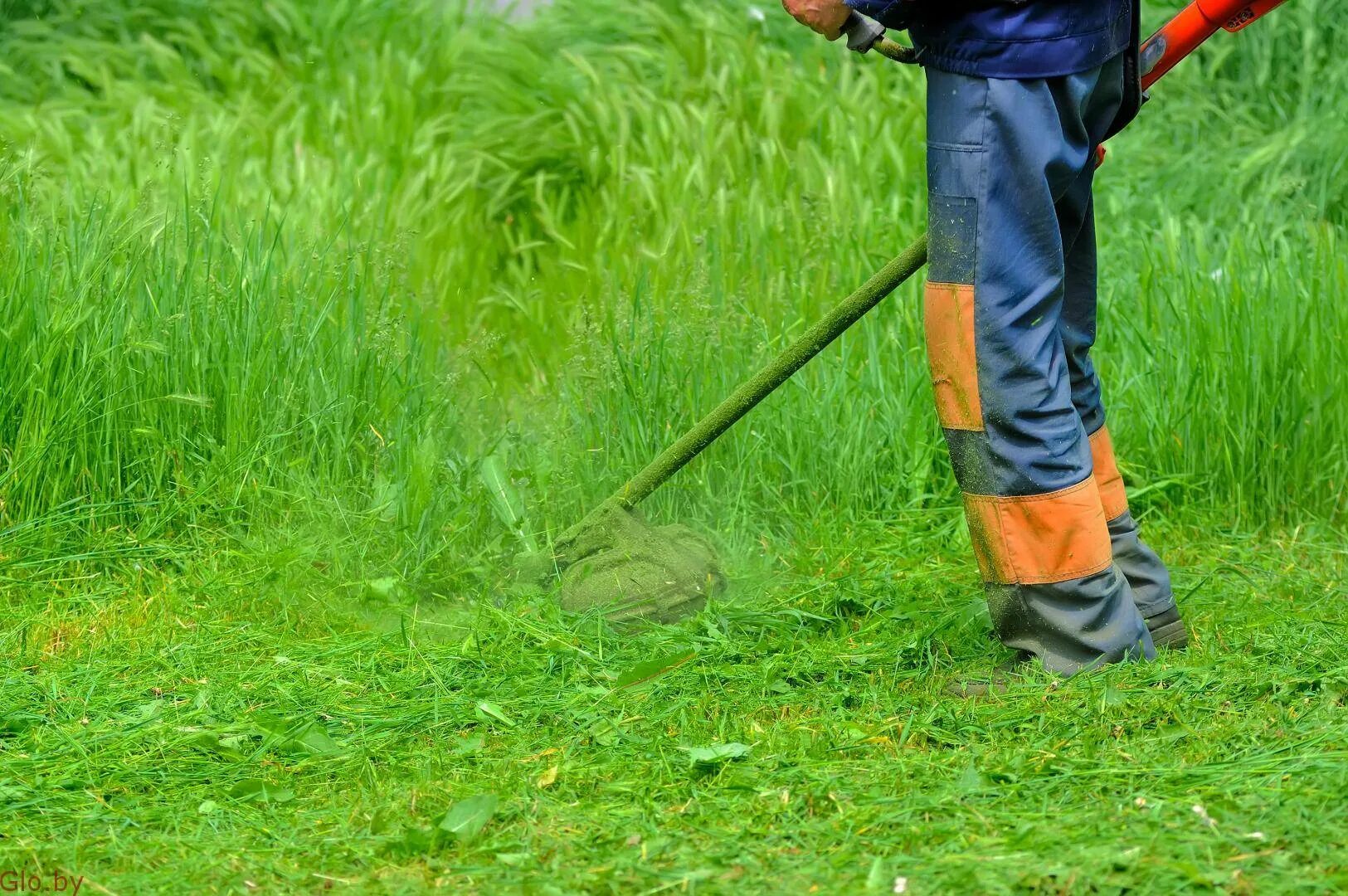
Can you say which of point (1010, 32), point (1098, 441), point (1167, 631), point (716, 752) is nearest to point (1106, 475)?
point (1098, 441)

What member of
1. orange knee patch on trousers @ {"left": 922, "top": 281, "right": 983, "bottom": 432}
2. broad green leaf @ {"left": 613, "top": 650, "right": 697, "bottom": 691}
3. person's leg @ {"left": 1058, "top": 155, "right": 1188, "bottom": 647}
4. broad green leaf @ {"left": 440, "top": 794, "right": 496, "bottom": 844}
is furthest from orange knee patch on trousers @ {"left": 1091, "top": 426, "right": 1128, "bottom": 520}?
broad green leaf @ {"left": 440, "top": 794, "right": 496, "bottom": 844}

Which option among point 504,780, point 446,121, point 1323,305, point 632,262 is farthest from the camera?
point 446,121

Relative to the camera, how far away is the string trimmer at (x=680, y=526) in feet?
10.1

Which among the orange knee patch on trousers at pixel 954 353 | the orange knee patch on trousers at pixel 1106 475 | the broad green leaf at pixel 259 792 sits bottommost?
the broad green leaf at pixel 259 792

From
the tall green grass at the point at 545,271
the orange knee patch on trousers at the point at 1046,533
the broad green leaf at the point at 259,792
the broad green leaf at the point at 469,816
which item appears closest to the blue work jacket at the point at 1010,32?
the orange knee patch on trousers at the point at 1046,533

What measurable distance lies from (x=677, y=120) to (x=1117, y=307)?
68.2 inches

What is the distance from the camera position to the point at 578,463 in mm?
4012

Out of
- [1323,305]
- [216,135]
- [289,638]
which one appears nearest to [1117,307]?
[1323,305]

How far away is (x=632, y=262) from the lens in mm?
4887

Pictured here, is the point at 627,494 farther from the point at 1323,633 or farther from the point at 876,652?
the point at 1323,633

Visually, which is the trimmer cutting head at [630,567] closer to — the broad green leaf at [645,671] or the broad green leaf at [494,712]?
the broad green leaf at [645,671]

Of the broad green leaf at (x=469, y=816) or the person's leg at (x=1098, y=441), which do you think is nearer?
the broad green leaf at (x=469, y=816)

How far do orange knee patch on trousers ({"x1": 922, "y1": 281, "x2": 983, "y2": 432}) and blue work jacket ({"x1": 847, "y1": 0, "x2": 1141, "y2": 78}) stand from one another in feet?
1.33

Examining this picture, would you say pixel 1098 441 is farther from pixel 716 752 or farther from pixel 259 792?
pixel 259 792
